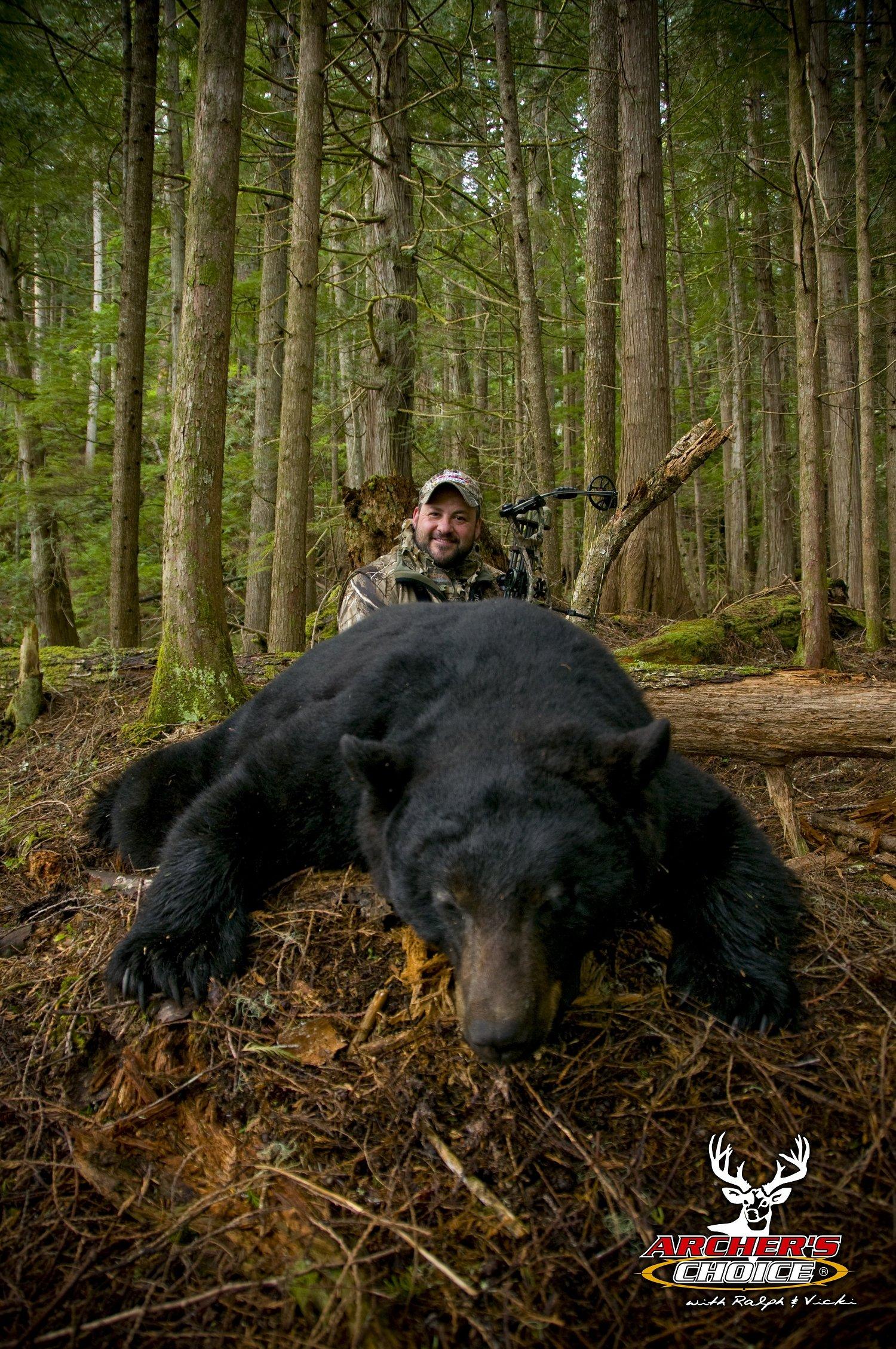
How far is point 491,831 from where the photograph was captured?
191 cm

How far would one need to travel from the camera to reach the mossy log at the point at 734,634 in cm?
741

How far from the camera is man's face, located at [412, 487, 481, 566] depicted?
5.54 m

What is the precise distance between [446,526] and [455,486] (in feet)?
1.06

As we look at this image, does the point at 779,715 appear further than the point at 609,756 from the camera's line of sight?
Yes

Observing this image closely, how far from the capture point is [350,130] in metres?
8.25

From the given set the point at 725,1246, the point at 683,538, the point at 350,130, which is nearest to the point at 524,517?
the point at 725,1246

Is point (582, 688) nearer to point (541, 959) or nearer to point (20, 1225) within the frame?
point (541, 959)

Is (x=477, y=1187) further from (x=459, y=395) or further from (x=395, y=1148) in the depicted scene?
(x=459, y=395)

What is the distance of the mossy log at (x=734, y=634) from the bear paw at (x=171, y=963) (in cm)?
442

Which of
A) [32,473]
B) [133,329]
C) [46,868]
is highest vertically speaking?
[133,329]

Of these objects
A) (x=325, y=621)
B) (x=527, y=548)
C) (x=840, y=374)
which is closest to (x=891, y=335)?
(x=840, y=374)

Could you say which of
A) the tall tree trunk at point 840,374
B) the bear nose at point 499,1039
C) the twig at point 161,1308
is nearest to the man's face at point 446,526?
the bear nose at point 499,1039

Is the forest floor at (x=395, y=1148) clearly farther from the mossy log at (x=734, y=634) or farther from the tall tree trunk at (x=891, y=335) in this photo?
the tall tree trunk at (x=891, y=335)

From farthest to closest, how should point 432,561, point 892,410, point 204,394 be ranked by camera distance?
point 892,410 → point 432,561 → point 204,394
